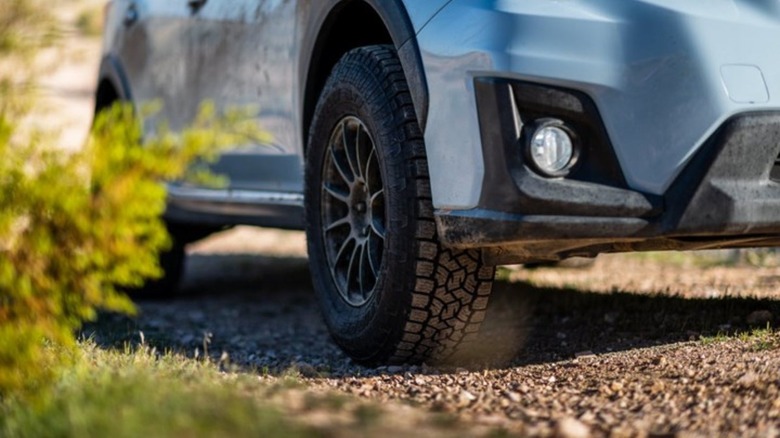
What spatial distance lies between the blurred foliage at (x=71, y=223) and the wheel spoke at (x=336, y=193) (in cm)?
140

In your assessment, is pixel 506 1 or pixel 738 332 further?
pixel 738 332

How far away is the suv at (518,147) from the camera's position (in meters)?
3.44

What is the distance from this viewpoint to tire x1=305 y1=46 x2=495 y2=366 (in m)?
3.83

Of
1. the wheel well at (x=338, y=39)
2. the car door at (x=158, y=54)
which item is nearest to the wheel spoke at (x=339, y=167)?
the wheel well at (x=338, y=39)

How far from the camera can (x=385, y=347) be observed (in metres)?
4.07

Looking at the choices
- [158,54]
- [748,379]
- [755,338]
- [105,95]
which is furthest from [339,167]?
[105,95]

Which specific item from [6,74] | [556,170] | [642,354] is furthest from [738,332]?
[6,74]

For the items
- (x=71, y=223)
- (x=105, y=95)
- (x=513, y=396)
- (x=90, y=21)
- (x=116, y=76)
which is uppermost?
(x=90, y=21)

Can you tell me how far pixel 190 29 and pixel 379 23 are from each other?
162 centimetres

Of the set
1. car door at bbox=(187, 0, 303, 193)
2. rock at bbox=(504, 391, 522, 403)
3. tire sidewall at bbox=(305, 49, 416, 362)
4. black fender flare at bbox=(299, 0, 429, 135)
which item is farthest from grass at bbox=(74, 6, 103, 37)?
rock at bbox=(504, 391, 522, 403)

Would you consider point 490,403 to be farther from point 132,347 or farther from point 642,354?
point 132,347

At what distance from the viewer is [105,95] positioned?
23.2 feet

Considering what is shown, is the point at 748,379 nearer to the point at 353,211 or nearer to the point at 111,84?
the point at 353,211

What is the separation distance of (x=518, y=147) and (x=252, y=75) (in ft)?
6.63
